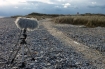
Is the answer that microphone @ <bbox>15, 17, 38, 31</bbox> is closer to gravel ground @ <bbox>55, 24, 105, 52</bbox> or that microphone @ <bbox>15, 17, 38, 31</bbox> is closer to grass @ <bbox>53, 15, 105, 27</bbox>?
gravel ground @ <bbox>55, 24, 105, 52</bbox>

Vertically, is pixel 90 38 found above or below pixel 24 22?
below

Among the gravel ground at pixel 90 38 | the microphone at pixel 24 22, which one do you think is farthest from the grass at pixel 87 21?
the microphone at pixel 24 22

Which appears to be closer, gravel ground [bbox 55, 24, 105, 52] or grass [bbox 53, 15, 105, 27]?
gravel ground [bbox 55, 24, 105, 52]

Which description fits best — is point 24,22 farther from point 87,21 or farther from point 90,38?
point 87,21

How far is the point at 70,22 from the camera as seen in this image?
4066cm

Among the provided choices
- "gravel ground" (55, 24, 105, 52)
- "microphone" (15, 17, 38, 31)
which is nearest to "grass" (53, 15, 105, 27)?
"gravel ground" (55, 24, 105, 52)

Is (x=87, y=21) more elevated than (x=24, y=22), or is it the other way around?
(x=24, y=22)

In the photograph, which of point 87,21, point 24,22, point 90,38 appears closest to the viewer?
point 24,22

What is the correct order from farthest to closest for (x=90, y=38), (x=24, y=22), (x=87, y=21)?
(x=87, y=21) < (x=90, y=38) < (x=24, y=22)

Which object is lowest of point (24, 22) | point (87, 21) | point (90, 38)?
point (90, 38)

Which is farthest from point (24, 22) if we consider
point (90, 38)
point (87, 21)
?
point (87, 21)

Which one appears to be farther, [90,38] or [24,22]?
[90,38]

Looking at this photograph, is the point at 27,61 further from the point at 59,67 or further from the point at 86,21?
the point at 86,21

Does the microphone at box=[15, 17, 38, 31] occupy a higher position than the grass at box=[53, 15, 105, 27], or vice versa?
the microphone at box=[15, 17, 38, 31]
